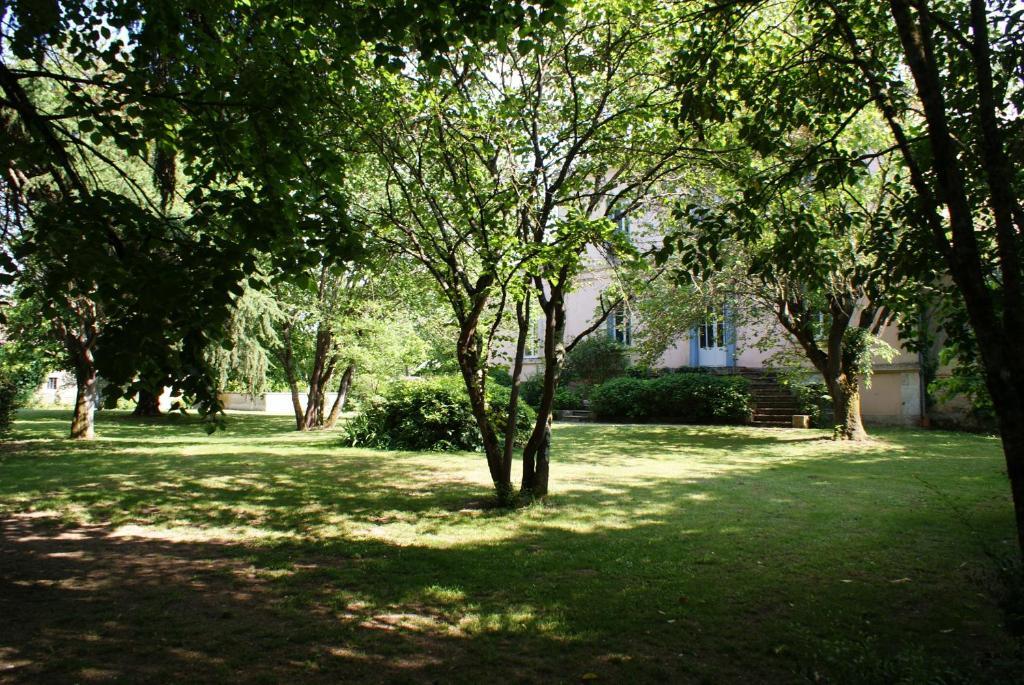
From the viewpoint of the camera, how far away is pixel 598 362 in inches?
1132

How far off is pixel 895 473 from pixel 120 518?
11.8 metres

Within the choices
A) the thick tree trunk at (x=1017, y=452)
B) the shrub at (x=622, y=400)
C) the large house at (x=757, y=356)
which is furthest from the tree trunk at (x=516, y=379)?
the shrub at (x=622, y=400)

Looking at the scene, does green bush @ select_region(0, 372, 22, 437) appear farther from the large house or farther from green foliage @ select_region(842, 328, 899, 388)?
green foliage @ select_region(842, 328, 899, 388)

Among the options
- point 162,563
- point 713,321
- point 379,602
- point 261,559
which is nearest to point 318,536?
point 261,559

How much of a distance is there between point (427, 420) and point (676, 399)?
10217 mm

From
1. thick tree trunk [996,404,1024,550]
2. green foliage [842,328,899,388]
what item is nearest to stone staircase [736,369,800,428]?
green foliage [842,328,899,388]

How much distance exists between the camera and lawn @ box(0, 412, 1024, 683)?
399cm

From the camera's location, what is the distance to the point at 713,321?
18.0 metres

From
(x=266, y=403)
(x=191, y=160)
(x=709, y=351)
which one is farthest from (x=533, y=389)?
(x=191, y=160)

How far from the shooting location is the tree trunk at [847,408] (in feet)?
54.0

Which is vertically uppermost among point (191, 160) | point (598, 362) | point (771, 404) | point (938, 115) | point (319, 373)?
point (191, 160)

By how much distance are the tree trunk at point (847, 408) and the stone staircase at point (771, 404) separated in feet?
12.6

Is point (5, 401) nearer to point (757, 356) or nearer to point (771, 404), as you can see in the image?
point (771, 404)

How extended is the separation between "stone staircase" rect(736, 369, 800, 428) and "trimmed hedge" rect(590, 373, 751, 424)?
1.61 feet
